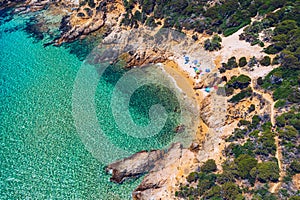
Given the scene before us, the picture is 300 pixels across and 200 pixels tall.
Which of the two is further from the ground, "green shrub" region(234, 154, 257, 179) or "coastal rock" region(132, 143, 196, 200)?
"green shrub" region(234, 154, 257, 179)

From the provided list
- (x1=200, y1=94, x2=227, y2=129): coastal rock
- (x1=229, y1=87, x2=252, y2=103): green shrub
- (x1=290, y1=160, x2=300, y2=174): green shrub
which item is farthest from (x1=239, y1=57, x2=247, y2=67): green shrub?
(x1=290, y1=160, x2=300, y2=174): green shrub

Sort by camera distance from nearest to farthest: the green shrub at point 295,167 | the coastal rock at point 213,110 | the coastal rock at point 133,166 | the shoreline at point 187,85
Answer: the green shrub at point 295,167, the coastal rock at point 133,166, the shoreline at point 187,85, the coastal rock at point 213,110

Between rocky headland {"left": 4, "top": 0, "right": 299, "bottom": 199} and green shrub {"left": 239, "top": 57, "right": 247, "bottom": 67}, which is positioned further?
green shrub {"left": 239, "top": 57, "right": 247, "bottom": 67}

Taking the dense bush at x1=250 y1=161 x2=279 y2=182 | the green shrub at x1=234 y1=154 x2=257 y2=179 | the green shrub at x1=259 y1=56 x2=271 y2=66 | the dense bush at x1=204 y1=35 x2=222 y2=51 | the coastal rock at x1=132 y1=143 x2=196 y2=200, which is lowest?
the coastal rock at x1=132 y1=143 x2=196 y2=200

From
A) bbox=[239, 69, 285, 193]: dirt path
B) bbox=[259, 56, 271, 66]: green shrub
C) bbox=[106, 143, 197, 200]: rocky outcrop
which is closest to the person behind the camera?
bbox=[239, 69, 285, 193]: dirt path

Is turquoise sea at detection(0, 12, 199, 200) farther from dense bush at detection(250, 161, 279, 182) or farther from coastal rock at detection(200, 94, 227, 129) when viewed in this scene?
dense bush at detection(250, 161, 279, 182)

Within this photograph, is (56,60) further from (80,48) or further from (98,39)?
(98,39)

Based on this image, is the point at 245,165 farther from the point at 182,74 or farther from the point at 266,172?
the point at 182,74

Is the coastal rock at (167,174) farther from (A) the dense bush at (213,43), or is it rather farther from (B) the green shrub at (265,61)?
(A) the dense bush at (213,43)

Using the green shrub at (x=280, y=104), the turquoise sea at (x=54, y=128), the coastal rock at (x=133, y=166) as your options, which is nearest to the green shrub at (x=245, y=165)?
the green shrub at (x=280, y=104)
